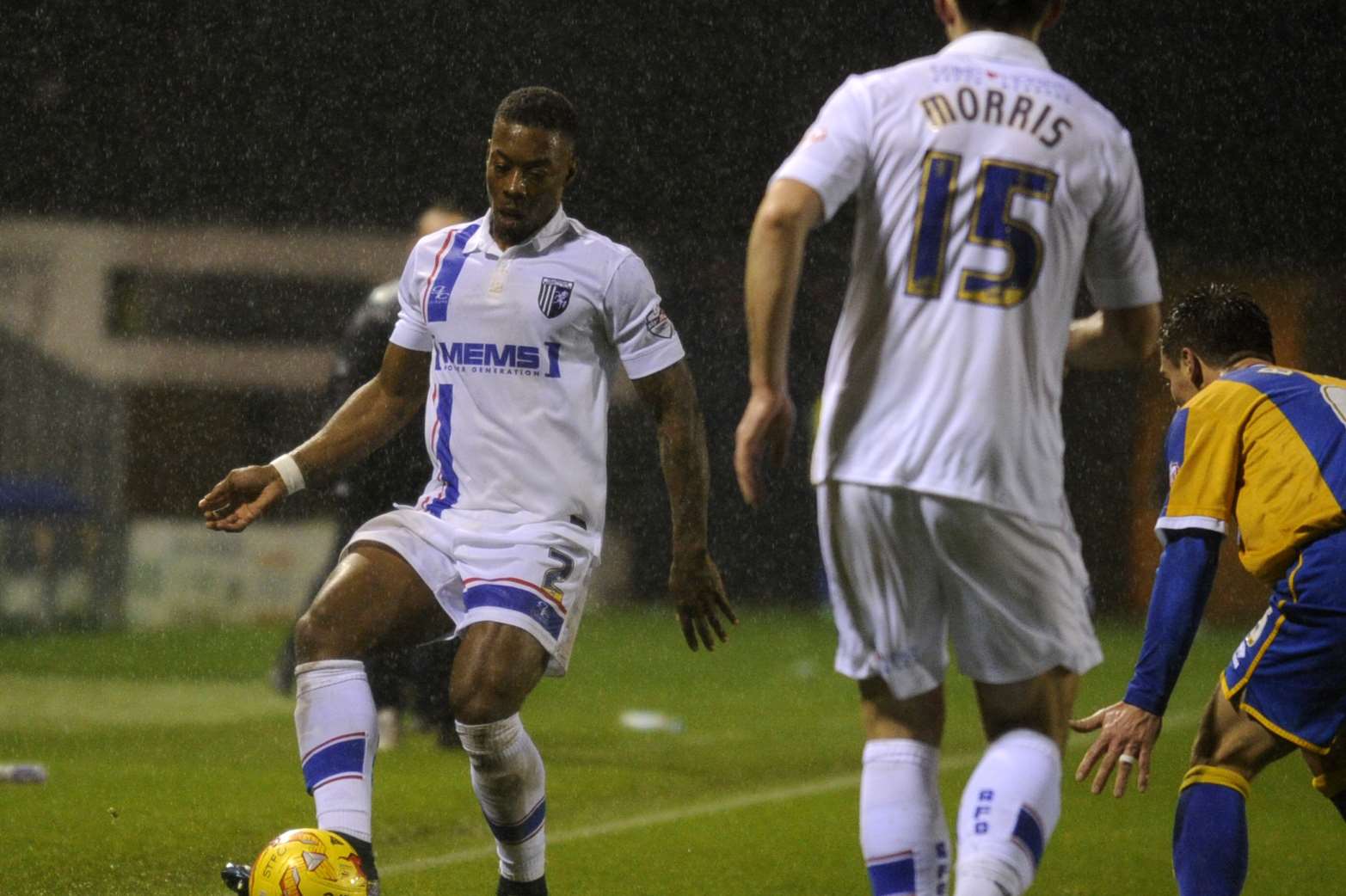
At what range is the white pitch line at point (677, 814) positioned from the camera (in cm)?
479

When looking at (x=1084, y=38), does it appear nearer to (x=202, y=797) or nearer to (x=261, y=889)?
(x=202, y=797)

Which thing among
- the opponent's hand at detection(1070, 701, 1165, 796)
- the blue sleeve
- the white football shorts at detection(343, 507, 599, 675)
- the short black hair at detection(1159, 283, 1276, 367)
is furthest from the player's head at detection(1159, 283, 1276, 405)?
the white football shorts at detection(343, 507, 599, 675)

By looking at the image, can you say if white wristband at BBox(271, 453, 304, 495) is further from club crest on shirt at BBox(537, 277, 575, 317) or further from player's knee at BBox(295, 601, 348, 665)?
club crest on shirt at BBox(537, 277, 575, 317)

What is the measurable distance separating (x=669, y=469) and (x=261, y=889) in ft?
3.79

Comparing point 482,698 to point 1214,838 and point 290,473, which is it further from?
point 1214,838

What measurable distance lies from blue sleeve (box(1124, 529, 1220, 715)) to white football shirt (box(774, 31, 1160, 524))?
2.04ft

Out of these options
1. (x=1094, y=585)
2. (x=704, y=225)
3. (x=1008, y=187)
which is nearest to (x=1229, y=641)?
(x=1094, y=585)

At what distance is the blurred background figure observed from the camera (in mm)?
6328

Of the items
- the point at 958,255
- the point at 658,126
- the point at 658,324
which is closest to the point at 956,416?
the point at 958,255

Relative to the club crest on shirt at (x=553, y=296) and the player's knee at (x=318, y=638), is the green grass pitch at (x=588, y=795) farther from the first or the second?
the club crest on shirt at (x=553, y=296)

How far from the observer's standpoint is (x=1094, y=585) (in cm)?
1697

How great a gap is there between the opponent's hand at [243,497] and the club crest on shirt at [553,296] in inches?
25.9

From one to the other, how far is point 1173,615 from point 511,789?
4.39 feet

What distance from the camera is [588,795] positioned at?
6.13 metres
